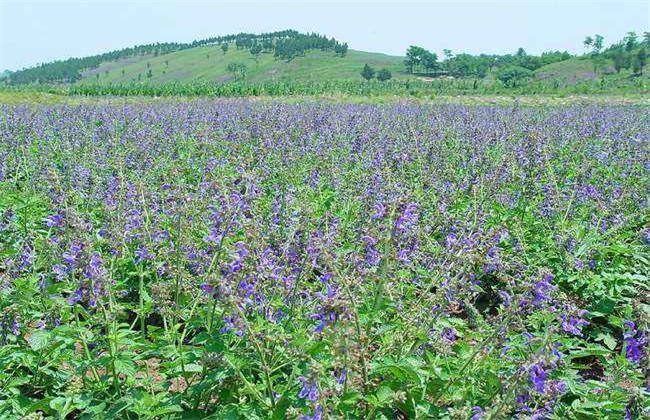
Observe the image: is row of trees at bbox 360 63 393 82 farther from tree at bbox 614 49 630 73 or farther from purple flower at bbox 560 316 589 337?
purple flower at bbox 560 316 589 337

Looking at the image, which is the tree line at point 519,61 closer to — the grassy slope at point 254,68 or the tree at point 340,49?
the grassy slope at point 254,68

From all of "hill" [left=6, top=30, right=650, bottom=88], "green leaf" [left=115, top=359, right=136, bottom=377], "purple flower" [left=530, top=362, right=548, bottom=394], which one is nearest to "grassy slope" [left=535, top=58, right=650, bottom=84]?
"hill" [left=6, top=30, right=650, bottom=88]

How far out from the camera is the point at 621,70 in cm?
7594

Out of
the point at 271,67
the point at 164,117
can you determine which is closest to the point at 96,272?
the point at 164,117

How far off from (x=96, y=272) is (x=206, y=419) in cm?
103

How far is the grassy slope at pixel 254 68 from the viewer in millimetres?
128750

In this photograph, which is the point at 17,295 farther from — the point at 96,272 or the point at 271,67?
the point at 271,67

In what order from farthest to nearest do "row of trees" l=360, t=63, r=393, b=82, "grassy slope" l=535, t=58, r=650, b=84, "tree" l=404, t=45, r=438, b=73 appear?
1. "tree" l=404, t=45, r=438, b=73
2. "row of trees" l=360, t=63, r=393, b=82
3. "grassy slope" l=535, t=58, r=650, b=84

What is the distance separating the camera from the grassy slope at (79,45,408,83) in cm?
12875

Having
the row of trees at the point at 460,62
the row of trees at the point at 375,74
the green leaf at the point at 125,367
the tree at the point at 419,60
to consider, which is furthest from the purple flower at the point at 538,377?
the tree at the point at 419,60

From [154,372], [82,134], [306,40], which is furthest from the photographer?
[306,40]

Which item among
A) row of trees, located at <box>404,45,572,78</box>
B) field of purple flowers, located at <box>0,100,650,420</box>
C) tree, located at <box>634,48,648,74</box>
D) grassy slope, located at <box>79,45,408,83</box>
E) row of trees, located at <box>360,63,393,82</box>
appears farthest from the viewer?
grassy slope, located at <box>79,45,408,83</box>

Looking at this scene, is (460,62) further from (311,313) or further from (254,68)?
(311,313)

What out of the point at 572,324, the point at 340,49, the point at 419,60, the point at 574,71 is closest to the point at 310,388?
the point at 572,324
